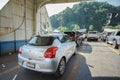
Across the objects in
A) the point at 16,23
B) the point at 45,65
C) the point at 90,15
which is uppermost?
the point at 90,15

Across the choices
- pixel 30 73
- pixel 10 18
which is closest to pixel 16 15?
pixel 10 18

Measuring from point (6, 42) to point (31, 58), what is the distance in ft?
16.9

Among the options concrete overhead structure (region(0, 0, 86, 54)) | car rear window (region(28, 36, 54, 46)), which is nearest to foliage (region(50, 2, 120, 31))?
concrete overhead structure (region(0, 0, 86, 54))

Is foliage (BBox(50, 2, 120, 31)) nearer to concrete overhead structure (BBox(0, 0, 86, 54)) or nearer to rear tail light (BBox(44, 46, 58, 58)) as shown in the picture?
concrete overhead structure (BBox(0, 0, 86, 54))

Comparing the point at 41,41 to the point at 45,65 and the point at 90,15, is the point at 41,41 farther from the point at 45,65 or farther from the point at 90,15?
the point at 90,15

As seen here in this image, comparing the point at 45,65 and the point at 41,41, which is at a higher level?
the point at 41,41

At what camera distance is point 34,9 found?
13227 millimetres

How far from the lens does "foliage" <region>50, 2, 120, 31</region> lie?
6303 centimetres

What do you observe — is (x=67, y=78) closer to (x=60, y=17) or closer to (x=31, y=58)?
(x=31, y=58)

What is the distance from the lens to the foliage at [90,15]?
63.0m

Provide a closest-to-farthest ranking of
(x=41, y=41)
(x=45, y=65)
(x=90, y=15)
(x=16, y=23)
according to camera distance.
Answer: (x=45, y=65) → (x=41, y=41) → (x=16, y=23) → (x=90, y=15)

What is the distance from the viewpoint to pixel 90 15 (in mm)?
69438

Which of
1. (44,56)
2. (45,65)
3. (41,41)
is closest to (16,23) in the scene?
(41,41)

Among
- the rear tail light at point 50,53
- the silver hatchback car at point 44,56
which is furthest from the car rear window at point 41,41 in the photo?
the rear tail light at point 50,53
